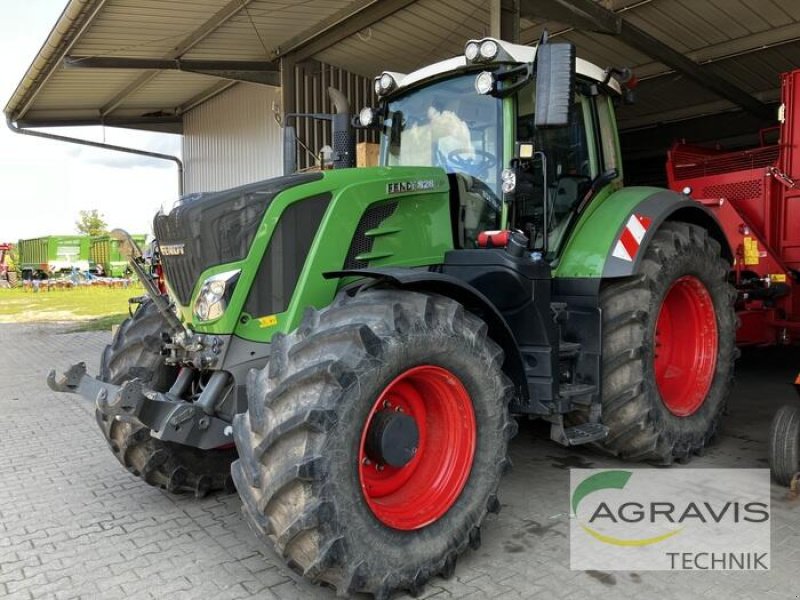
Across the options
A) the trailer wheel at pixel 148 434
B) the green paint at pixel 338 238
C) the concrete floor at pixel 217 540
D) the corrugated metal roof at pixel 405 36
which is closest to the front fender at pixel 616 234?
the green paint at pixel 338 238

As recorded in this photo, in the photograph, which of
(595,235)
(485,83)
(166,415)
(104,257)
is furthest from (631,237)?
(104,257)

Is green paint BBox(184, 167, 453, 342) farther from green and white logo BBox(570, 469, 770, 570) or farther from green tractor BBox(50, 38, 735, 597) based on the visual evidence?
green and white logo BBox(570, 469, 770, 570)

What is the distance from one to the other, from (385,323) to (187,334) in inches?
41.8

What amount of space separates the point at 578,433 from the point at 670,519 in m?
0.65

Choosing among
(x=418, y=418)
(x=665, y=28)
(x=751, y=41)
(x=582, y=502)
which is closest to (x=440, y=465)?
(x=418, y=418)

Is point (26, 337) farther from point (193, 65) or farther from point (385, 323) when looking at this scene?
point (385, 323)

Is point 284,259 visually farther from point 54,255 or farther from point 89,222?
point 89,222

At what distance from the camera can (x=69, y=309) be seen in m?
19.8

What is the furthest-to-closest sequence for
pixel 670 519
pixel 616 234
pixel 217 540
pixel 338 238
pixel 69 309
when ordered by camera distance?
pixel 69 309 → pixel 616 234 → pixel 670 519 → pixel 217 540 → pixel 338 238

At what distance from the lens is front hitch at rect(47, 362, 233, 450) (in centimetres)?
291

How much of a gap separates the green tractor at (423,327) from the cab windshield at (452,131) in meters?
0.01

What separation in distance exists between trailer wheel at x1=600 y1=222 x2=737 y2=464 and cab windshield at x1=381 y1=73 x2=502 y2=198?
3.67ft

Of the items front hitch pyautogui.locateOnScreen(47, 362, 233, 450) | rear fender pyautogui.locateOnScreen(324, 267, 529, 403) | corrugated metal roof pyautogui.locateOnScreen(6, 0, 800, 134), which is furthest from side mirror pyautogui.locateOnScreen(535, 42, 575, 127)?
corrugated metal roof pyautogui.locateOnScreen(6, 0, 800, 134)

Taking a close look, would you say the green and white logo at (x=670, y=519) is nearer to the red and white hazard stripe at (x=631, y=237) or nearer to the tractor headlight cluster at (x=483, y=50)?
the red and white hazard stripe at (x=631, y=237)
